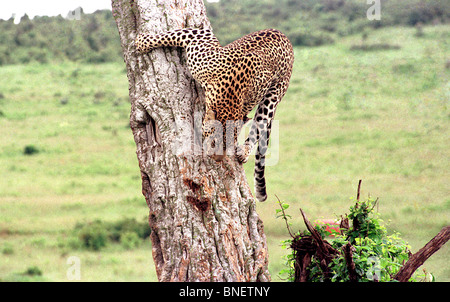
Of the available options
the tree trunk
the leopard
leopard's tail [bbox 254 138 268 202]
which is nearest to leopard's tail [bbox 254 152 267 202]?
leopard's tail [bbox 254 138 268 202]

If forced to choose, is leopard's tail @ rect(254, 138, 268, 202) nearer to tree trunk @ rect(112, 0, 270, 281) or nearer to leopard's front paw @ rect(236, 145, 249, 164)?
leopard's front paw @ rect(236, 145, 249, 164)

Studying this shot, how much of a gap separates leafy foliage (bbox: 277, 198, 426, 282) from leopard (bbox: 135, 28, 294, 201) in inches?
28.8

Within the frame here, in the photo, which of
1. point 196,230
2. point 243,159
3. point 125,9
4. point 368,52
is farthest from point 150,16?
point 368,52

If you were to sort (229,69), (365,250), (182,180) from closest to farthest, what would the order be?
(182,180)
(365,250)
(229,69)

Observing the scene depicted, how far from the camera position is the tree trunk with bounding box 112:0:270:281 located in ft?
11.0

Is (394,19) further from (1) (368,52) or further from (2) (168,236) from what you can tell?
(2) (168,236)

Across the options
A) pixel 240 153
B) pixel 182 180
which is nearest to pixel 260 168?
pixel 240 153

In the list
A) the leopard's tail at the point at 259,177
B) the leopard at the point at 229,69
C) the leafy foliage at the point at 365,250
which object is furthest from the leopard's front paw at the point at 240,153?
the leopard's tail at the point at 259,177

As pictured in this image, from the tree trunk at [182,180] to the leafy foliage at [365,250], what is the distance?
0.40 metres

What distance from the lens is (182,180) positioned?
3.40 metres

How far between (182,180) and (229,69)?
913 mm

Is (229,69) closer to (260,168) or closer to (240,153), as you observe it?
(240,153)

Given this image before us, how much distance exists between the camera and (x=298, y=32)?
1853 cm

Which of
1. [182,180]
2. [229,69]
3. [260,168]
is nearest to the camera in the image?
[182,180]
